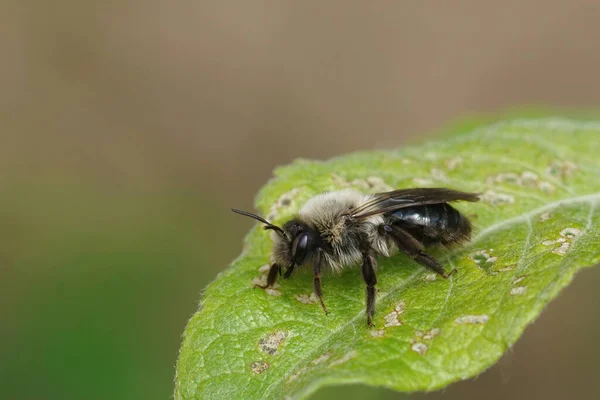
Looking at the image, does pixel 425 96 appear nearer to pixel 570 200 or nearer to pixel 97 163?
pixel 97 163

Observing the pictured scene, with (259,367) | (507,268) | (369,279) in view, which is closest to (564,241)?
(507,268)

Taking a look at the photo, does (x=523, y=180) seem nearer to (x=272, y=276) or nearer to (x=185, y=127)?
(x=272, y=276)

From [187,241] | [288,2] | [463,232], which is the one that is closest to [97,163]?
[187,241]

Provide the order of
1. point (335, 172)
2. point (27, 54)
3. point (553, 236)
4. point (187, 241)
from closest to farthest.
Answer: point (553, 236), point (335, 172), point (187, 241), point (27, 54)

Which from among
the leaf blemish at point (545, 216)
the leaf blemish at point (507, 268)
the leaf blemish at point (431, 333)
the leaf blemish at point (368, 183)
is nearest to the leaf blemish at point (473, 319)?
the leaf blemish at point (431, 333)

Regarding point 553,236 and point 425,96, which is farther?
point 425,96

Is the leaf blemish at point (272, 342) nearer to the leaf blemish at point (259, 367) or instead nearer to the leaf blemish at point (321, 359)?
the leaf blemish at point (259, 367)
